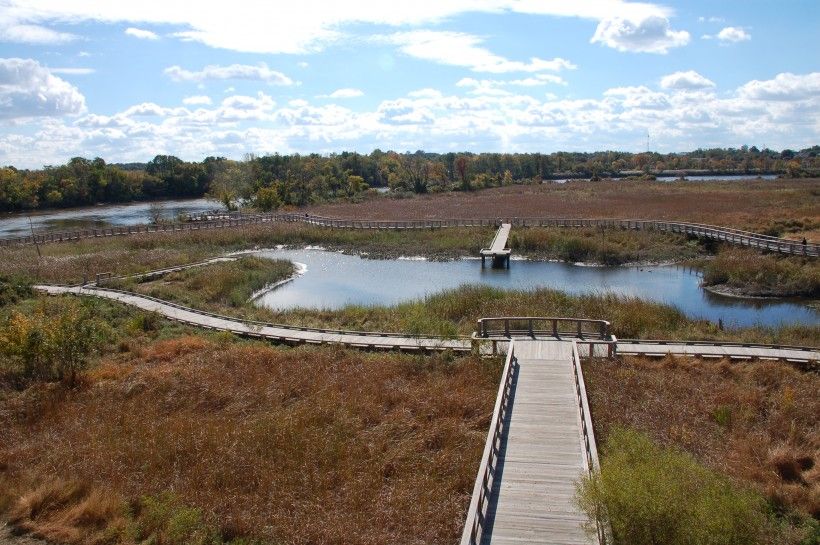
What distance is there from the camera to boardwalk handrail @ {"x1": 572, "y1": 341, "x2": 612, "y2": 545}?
9.38 m

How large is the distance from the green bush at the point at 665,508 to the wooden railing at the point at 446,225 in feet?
119

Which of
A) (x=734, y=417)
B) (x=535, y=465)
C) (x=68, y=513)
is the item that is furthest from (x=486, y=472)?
(x=68, y=513)

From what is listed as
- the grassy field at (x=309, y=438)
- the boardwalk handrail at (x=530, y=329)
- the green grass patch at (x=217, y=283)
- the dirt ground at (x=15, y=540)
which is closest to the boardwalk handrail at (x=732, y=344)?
the boardwalk handrail at (x=530, y=329)

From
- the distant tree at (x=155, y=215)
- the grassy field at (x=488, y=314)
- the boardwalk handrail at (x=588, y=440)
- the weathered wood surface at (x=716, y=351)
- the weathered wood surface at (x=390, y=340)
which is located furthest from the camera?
the distant tree at (x=155, y=215)

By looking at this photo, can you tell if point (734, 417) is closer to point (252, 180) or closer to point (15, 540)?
point (15, 540)

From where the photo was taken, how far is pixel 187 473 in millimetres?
14062

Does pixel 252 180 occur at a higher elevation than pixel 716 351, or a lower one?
higher

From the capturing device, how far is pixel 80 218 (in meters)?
89.4

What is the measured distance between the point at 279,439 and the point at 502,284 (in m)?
25.5

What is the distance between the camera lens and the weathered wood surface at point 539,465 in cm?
1047

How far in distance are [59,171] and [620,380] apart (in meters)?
125

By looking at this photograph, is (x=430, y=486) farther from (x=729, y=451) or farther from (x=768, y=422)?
(x=768, y=422)

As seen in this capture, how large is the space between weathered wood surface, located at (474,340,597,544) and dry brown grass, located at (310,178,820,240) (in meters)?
41.9

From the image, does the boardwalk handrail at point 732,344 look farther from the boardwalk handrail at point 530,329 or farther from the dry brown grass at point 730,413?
the dry brown grass at point 730,413
